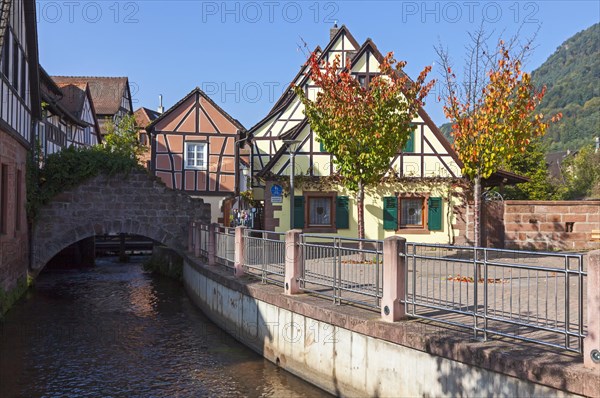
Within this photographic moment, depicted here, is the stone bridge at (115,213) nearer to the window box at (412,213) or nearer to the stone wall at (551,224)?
the window box at (412,213)

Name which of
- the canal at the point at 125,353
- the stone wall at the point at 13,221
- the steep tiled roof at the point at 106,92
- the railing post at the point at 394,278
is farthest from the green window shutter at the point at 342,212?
the steep tiled roof at the point at 106,92

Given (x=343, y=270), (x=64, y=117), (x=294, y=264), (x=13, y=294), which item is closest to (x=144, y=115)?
(x=64, y=117)

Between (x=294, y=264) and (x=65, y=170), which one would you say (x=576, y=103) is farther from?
(x=294, y=264)

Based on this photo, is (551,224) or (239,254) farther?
(551,224)

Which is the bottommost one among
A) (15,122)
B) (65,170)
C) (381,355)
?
(381,355)

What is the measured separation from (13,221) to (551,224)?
16557 millimetres

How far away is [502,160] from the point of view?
14852 millimetres

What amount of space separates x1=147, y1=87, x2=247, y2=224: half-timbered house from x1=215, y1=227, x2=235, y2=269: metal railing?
12.4 metres

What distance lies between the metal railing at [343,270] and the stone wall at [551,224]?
532 inches

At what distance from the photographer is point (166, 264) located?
2497 centimetres

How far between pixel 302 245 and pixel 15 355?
5.45 metres

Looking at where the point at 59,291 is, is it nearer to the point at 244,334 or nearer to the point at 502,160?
the point at 244,334

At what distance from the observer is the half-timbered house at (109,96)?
53.1 meters

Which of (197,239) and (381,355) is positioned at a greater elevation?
(197,239)
